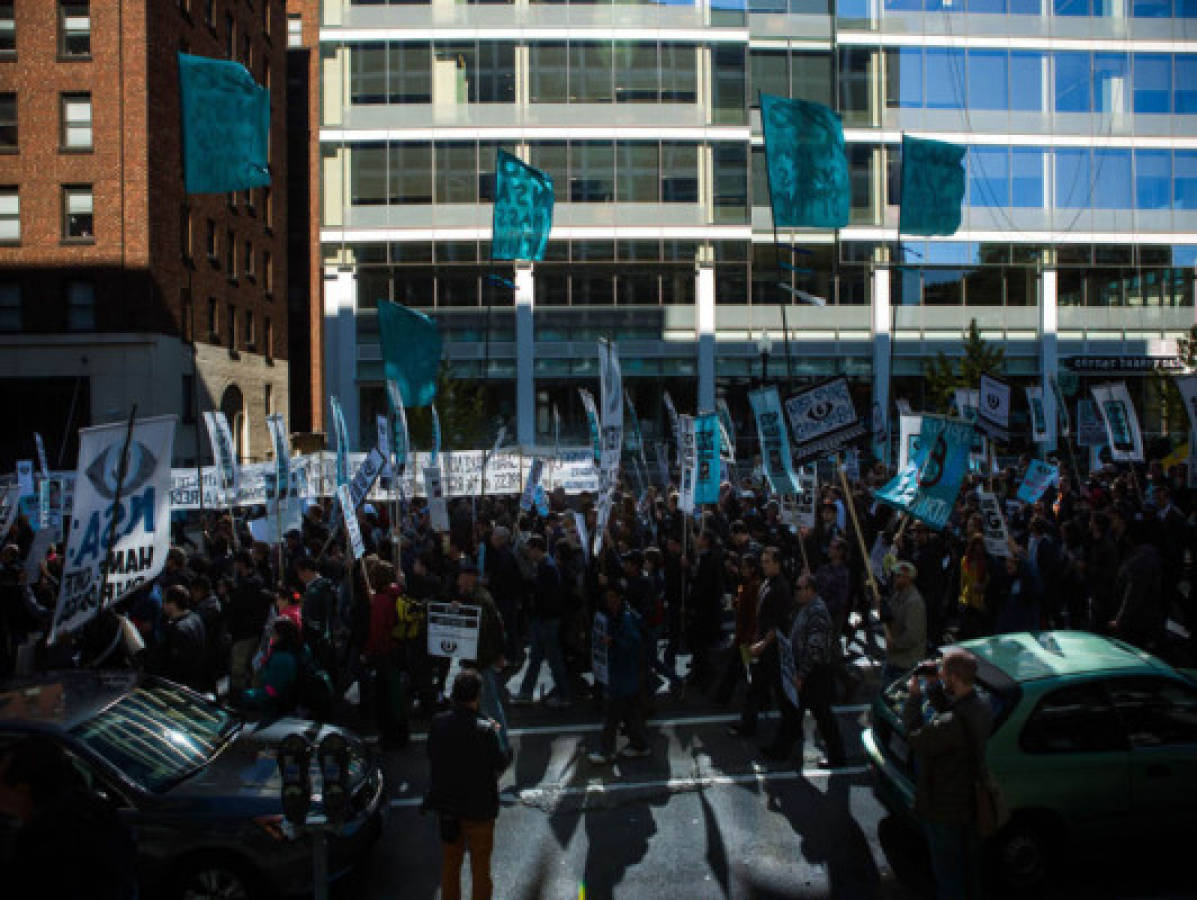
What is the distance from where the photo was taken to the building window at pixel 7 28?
31766 millimetres

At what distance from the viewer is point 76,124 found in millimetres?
31719

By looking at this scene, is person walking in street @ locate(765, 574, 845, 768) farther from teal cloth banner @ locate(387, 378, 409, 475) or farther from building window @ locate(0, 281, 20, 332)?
building window @ locate(0, 281, 20, 332)

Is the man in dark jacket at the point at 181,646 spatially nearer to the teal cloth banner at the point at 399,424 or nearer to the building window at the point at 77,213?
the teal cloth banner at the point at 399,424

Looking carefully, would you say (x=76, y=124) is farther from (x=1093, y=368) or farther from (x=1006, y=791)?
(x=1093, y=368)

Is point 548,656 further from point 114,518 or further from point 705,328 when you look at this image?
point 705,328

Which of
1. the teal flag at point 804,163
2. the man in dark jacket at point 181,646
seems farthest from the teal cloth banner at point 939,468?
the man in dark jacket at point 181,646

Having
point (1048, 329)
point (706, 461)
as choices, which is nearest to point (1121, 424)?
point (706, 461)

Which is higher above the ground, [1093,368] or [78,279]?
[78,279]

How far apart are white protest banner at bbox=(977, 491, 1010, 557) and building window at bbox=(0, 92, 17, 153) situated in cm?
3335

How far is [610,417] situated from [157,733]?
6.61 metres

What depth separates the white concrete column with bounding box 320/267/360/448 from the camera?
35.9 m

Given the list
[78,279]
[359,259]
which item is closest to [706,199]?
[359,259]

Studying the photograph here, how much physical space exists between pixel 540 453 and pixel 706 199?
771 inches

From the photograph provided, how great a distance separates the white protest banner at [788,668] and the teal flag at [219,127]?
8.82m
